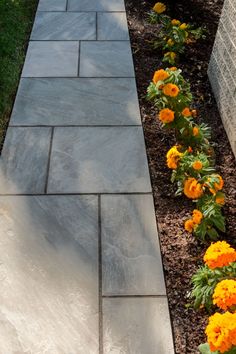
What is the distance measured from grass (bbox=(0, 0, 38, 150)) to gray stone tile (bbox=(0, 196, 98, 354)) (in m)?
0.83

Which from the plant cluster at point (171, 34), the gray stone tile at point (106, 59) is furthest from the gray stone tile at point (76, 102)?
the plant cluster at point (171, 34)

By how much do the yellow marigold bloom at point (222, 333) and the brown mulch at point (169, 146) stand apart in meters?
0.35

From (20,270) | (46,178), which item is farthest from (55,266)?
(46,178)

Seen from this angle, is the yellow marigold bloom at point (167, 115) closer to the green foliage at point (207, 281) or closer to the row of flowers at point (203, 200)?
the row of flowers at point (203, 200)

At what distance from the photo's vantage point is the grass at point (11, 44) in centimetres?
359

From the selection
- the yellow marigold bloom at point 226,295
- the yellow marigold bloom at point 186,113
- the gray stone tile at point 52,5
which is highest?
the yellow marigold bloom at point 186,113

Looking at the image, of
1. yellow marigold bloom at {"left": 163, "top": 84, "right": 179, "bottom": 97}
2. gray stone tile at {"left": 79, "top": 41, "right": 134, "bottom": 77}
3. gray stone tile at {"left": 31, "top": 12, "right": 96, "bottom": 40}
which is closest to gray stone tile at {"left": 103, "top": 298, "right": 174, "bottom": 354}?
yellow marigold bloom at {"left": 163, "top": 84, "right": 179, "bottom": 97}

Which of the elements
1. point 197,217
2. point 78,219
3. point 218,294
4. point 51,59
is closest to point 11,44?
point 51,59

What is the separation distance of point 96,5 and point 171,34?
1379mm

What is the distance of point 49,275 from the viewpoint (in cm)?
235

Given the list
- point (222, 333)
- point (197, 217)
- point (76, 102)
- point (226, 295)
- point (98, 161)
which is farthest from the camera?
point (76, 102)

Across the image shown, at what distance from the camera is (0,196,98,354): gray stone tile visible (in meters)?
2.09

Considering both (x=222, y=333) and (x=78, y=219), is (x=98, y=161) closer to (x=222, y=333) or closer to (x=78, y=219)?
(x=78, y=219)

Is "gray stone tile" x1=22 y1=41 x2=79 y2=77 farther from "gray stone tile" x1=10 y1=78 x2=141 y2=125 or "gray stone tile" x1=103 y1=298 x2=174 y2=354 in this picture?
"gray stone tile" x1=103 y1=298 x2=174 y2=354
